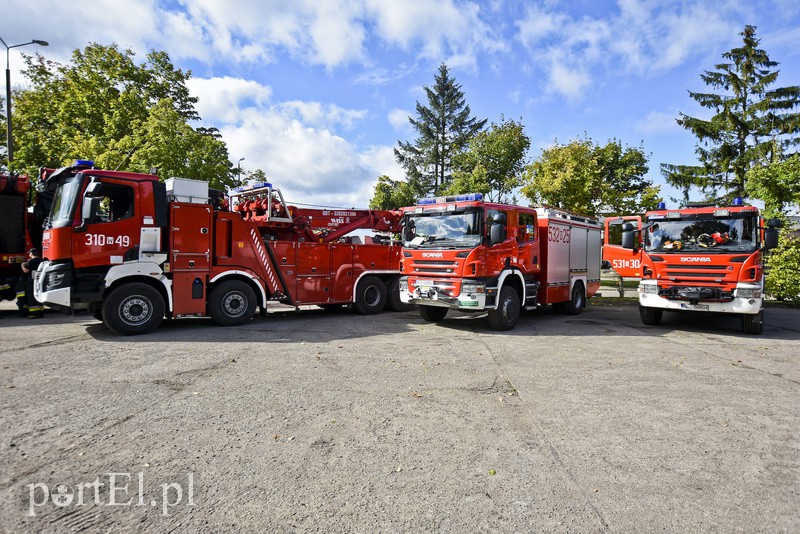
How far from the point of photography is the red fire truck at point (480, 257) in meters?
9.87

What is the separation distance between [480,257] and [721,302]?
5.01 meters

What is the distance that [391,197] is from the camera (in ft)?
110

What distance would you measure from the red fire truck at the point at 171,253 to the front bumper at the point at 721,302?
24.2ft

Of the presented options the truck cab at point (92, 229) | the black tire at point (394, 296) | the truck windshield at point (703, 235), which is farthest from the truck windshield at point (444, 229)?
the truck cab at point (92, 229)

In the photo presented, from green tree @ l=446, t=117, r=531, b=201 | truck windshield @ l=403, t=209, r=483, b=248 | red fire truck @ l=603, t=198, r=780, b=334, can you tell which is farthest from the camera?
green tree @ l=446, t=117, r=531, b=201

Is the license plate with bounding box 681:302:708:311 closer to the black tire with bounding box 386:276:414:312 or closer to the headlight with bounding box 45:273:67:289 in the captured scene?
the black tire with bounding box 386:276:414:312

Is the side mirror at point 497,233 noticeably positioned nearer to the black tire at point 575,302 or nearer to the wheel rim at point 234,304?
the black tire at point 575,302

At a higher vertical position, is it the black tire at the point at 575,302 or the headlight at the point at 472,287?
the headlight at the point at 472,287

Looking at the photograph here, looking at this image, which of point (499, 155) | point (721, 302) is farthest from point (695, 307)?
point (499, 155)

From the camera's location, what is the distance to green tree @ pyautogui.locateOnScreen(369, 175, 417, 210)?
33.3 metres

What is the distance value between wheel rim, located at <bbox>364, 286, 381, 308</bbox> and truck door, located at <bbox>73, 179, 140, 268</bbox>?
234 inches

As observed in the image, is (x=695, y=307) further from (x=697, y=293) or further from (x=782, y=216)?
(x=782, y=216)
